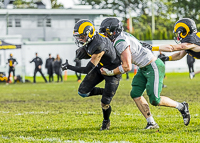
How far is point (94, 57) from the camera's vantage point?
17.1 ft

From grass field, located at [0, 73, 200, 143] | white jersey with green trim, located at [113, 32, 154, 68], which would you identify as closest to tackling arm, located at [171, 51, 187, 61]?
white jersey with green trim, located at [113, 32, 154, 68]

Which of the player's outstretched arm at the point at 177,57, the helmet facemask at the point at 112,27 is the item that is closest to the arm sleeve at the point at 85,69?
the helmet facemask at the point at 112,27

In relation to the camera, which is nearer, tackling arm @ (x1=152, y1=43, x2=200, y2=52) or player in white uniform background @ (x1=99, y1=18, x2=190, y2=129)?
player in white uniform background @ (x1=99, y1=18, x2=190, y2=129)

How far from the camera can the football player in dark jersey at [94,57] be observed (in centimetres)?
522

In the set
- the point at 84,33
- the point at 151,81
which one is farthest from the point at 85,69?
the point at 151,81

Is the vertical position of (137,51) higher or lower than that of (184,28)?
lower

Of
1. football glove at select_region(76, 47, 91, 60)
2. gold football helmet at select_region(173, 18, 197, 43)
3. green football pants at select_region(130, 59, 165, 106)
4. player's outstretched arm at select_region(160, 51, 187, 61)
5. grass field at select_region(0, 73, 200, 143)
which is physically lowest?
grass field at select_region(0, 73, 200, 143)

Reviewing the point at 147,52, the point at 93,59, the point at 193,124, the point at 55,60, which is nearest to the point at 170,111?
the point at 193,124

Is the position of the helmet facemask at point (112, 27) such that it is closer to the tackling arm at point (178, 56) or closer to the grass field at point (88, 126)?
the tackling arm at point (178, 56)

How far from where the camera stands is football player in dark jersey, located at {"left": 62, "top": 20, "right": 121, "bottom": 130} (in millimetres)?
5223

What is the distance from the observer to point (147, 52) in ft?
17.9

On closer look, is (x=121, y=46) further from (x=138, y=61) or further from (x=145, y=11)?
(x=145, y=11)

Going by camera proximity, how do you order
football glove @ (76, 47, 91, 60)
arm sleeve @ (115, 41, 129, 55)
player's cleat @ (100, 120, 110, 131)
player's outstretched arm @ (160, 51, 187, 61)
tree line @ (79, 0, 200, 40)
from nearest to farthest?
1. arm sleeve @ (115, 41, 129, 55)
2. football glove @ (76, 47, 91, 60)
3. player's cleat @ (100, 120, 110, 131)
4. player's outstretched arm @ (160, 51, 187, 61)
5. tree line @ (79, 0, 200, 40)

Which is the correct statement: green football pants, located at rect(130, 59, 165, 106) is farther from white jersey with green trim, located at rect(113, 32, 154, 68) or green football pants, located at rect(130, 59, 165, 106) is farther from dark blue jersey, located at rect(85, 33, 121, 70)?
dark blue jersey, located at rect(85, 33, 121, 70)
